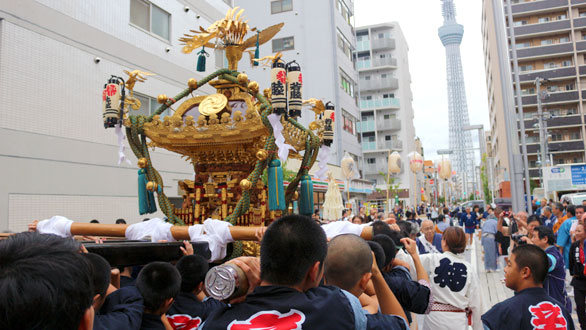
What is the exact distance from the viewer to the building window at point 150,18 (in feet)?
38.7

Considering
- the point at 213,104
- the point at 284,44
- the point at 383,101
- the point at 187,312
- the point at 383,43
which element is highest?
the point at 383,43

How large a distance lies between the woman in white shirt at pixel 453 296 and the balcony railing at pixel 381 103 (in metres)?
40.1

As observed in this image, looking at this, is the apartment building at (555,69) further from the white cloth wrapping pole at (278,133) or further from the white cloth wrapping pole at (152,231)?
the white cloth wrapping pole at (152,231)

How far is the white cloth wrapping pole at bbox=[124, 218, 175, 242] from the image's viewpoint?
3.76 meters

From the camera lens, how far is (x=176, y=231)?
12.2 feet

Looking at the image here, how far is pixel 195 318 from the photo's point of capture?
107 inches

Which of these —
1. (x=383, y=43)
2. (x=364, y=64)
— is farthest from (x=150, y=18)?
(x=383, y=43)

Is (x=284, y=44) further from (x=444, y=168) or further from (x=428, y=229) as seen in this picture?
(x=428, y=229)

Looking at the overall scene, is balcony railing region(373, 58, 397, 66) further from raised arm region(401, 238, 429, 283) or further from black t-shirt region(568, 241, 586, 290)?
raised arm region(401, 238, 429, 283)

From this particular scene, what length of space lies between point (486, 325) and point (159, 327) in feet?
7.60

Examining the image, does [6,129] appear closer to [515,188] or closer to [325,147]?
[325,147]

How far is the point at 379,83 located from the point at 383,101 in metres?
2.42

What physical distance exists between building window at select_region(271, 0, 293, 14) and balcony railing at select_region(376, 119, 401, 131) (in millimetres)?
18827

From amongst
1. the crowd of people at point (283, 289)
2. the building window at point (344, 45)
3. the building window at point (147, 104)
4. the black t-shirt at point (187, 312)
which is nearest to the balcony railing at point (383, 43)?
the building window at point (344, 45)
